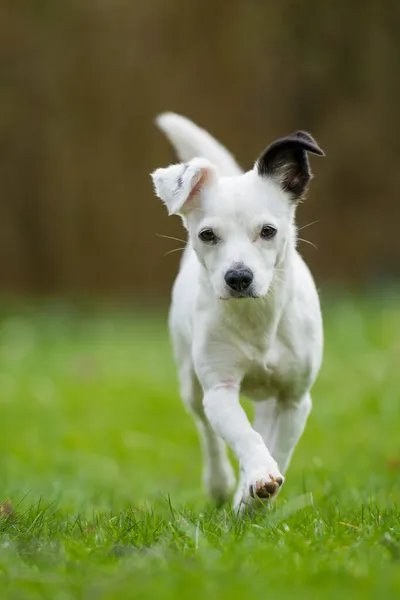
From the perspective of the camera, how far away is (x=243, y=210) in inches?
161

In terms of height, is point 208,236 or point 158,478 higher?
point 208,236

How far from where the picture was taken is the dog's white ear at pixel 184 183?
13.7 ft

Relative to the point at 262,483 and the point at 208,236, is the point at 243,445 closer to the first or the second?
the point at 262,483

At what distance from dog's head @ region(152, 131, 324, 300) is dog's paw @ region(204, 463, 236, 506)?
1483 millimetres

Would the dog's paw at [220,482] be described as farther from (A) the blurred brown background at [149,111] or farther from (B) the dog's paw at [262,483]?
(A) the blurred brown background at [149,111]

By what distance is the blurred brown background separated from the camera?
15742mm

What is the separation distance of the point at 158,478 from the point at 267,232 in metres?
3.19

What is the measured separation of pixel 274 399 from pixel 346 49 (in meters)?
12.2

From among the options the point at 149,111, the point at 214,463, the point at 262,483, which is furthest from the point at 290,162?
the point at 149,111

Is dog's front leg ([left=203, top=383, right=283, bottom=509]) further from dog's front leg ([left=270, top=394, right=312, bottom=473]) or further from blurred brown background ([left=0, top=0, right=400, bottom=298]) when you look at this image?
blurred brown background ([left=0, top=0, right=400, bottom=298])

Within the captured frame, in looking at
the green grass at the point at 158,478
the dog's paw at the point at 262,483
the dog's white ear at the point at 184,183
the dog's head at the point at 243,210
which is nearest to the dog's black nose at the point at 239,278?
the dog's head at the point at 243,210

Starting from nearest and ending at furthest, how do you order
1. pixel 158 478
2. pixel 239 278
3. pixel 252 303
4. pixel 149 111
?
pixel 239 278, pixel 252 303, pixel 158 478, pixel 149 111

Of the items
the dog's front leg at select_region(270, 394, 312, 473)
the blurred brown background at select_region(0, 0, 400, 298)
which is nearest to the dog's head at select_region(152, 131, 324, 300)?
the dog's front leg at select_region(270, 394, 312, 473)

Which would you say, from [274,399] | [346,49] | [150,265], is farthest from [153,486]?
[346,49]
